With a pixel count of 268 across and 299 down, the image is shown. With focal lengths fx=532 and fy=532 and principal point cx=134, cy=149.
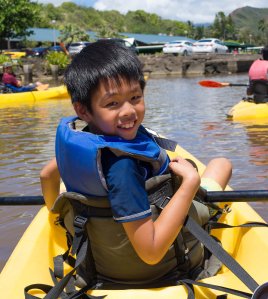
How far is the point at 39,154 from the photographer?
609cm

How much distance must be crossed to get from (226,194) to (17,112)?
9.09 m

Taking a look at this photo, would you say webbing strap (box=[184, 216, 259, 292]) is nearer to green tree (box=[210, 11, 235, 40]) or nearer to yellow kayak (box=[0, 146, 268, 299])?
yellow kayak (box=[0, 146, 268, 299])

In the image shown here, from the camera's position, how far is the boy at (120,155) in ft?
5.42

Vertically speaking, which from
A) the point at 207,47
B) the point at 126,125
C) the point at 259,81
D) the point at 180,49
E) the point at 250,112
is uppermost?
the point at 126,125

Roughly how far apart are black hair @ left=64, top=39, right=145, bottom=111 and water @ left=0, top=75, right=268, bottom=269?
158cm

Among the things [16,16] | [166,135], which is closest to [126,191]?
[166,135]

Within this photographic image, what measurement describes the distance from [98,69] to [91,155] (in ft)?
0.93

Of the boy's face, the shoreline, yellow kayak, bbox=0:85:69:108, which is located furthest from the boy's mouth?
the shoreline

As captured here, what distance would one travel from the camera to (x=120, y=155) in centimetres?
169

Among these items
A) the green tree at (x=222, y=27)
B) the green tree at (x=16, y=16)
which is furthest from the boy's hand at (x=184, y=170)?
the green tree at (x=222, y=27)

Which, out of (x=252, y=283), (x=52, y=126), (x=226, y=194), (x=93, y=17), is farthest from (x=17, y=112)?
(x=93, y=17)

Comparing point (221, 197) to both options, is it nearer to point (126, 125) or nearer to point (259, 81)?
point (126, 125)

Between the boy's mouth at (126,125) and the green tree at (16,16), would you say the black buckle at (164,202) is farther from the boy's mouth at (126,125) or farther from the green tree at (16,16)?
the green tree at (16,16)

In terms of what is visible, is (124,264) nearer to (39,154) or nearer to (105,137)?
(105,137)
